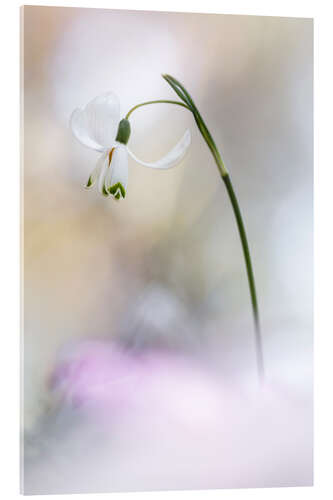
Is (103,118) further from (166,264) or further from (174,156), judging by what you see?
(166,264)

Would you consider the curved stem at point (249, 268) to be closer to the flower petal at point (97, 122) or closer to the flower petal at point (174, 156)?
the flower petal at point (174, 156)

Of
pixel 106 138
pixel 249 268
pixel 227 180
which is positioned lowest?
pixel 249 268

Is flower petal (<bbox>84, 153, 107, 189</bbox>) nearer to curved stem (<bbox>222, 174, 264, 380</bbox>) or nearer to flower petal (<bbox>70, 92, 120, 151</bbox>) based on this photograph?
flower petal (<bbox>70, 92, 120, 151</bbox>)

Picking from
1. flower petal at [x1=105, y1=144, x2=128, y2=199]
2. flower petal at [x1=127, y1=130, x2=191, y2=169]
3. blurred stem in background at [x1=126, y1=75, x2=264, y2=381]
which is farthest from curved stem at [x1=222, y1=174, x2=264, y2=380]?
flower petal at [x1=105, y1=144, x2=128, y2=199]

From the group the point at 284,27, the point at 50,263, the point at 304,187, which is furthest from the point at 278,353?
the point at 284,27

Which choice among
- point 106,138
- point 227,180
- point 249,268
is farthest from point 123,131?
point 249,268
